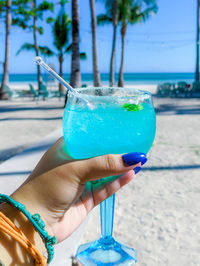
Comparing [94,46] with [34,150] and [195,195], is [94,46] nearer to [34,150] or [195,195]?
[34,150]

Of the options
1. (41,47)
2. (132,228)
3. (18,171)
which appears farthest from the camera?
(41,47)

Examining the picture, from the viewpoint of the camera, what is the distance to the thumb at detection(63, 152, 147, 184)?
1.06 m

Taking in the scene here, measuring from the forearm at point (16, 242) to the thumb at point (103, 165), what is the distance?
0.87 feet

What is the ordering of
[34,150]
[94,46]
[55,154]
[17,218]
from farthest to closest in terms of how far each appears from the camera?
[94,46]
[34,150]
[55,154]
[17,218]

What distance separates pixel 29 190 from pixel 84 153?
0.87 feet

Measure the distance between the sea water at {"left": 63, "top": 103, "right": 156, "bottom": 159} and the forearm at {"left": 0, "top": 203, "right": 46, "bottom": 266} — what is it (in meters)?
0.33

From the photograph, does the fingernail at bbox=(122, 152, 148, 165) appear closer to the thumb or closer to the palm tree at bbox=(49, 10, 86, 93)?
the thumb

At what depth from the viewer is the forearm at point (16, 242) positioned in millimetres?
1012

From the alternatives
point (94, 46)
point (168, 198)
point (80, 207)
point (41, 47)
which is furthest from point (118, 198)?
point (41, 47)

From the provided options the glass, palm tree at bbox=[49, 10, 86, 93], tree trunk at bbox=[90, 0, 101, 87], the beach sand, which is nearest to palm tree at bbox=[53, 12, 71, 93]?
palm tree at bbox=[49, 10, 86, 93]

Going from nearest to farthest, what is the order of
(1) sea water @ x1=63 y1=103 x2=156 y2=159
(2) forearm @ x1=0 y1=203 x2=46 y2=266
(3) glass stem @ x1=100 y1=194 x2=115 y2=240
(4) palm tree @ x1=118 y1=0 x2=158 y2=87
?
(2) forearm @ x1=0 y1=203 x2=46 y2=266 → (1) sea water @ x1=63 y1=103 x2=156 y2=159 → (3) glass stem @ x1=100 y1=194 x2=115 y2=240 → (4) palm tree @ x1=118 y1=0 x2=158 y2=87

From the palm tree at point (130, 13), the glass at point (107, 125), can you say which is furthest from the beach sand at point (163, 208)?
the palm tree at point (130, 13)

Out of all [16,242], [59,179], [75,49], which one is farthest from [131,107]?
[75,49]

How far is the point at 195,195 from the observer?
3.19m
